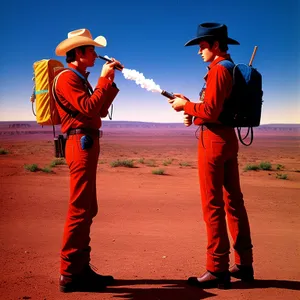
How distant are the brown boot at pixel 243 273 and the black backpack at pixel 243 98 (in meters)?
1.58

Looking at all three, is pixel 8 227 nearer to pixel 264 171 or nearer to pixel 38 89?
pixel 38 89

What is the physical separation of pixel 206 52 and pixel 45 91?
5.98ft

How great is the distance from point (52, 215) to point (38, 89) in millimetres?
3921

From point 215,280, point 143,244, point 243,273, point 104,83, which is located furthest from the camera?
point 143,244

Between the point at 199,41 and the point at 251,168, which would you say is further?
the point at 251,168

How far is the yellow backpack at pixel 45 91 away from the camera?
12.1 feet

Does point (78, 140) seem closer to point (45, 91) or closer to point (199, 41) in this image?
point (45, 91)

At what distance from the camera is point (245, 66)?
11.0 ft

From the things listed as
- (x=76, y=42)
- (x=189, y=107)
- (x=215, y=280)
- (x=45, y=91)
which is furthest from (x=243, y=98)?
(x=45, y=91)

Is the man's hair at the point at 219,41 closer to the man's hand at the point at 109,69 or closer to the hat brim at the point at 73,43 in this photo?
the man's hand at the point at 109,69

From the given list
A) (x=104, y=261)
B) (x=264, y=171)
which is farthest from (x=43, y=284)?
(x=264, y=171)

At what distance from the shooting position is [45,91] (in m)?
3.72

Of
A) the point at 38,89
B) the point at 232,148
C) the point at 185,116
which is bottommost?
the point at 232,148

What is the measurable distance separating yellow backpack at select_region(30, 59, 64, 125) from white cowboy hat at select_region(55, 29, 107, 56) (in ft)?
0.67
